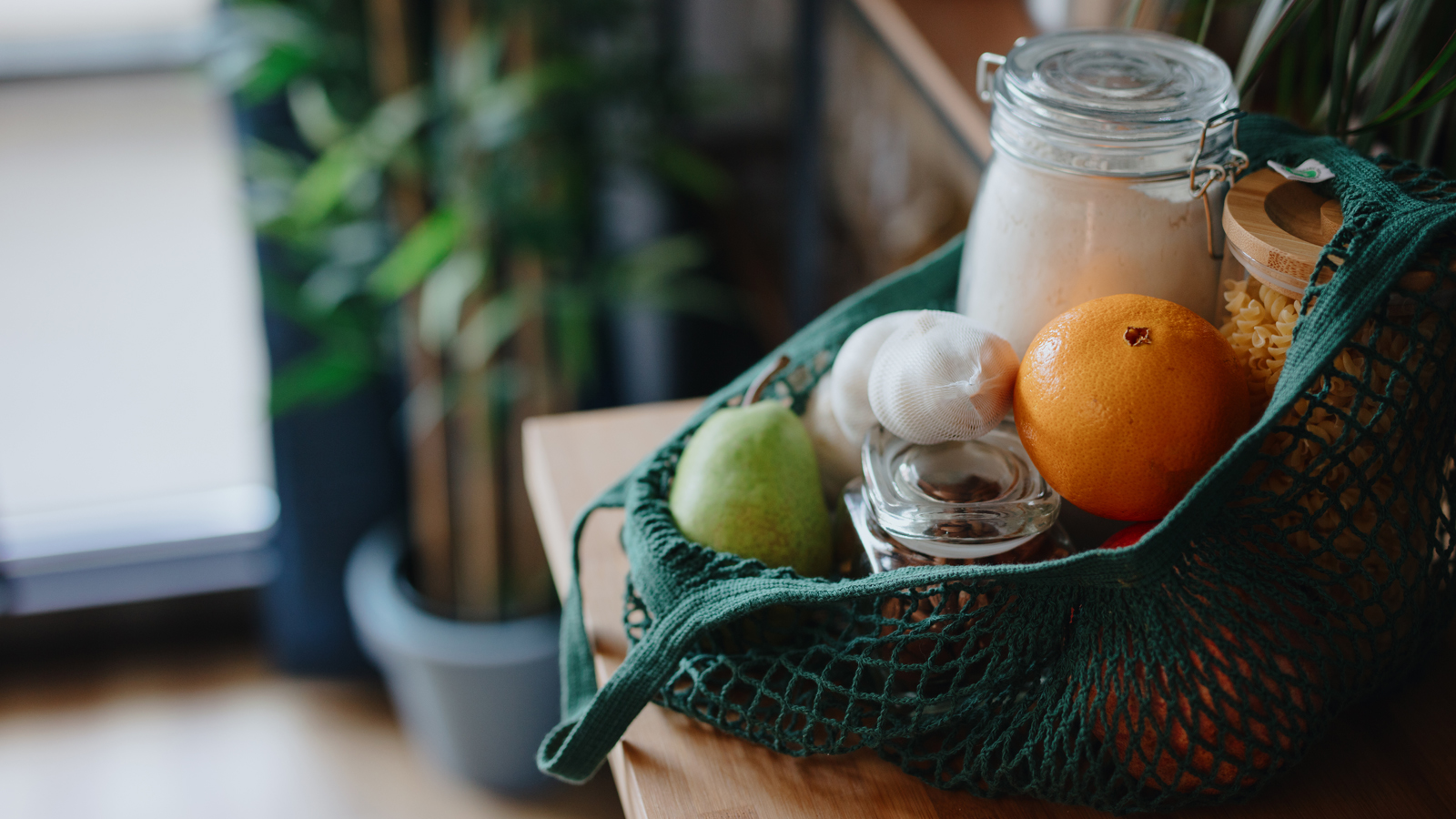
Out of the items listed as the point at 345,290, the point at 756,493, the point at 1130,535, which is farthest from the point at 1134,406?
the point at 345,290

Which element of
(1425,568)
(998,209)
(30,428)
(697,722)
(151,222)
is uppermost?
(998,209)

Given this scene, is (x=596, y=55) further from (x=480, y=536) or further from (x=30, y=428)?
(x=30, y=428)

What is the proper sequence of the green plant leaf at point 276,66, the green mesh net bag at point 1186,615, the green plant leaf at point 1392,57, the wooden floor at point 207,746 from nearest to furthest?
the green mesh net bag at point 1186,615 < the green plant leaf at point 1392,57 < the green plant leaf at point 276,66 < the wooden floor at point 207,746

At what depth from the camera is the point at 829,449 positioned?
594 mm

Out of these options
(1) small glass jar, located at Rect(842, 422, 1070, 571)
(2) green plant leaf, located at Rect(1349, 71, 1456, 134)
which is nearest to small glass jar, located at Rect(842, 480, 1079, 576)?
(1) small glass jar, located at Rect(842, 422, 1070, 571)

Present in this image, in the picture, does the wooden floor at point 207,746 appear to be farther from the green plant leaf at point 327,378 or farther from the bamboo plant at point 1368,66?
the bamboo plant at point 1368,66

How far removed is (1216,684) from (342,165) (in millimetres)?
1061

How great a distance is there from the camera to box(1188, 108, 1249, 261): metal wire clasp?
498 mm

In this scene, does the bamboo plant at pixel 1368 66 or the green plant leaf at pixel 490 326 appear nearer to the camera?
the bamboo plant at pixel 1368 66

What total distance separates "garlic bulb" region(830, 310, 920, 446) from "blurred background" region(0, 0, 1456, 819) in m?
0.42

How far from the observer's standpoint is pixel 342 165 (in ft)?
4.02

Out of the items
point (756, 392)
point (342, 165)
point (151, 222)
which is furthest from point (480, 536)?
point (756, 392)

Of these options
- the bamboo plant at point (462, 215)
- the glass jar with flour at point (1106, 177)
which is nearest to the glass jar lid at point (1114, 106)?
the glass jar with flour at point (1106, 177)

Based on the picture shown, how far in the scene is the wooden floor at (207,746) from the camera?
1454 millimetres
